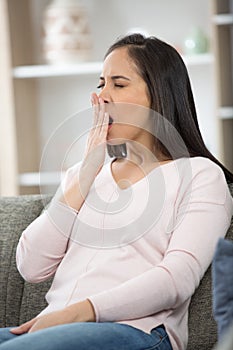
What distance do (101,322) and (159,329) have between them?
0.13 metres

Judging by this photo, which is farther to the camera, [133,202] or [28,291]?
[28,291]

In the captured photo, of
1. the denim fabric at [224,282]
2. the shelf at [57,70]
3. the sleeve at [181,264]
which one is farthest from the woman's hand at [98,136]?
the shelf at [57,70]

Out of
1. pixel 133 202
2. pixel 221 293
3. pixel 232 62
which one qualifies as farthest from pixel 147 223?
pixel 232 62

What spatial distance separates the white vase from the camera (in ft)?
12.7

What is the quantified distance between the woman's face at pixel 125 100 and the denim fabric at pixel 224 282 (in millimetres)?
535

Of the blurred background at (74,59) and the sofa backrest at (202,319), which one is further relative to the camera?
the blurred background at (74,59)

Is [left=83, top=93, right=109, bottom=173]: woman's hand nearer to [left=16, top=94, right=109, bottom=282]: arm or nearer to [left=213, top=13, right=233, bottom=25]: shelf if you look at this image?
[left=16, top=94, right=109, bottom=282]: arm

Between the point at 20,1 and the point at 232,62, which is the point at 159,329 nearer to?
the point at 232,62

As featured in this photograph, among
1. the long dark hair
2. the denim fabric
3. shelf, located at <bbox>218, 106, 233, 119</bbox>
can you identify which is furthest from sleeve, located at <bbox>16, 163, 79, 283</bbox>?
shelf, located at <bbox>218, 106, 233, 119</bbox>

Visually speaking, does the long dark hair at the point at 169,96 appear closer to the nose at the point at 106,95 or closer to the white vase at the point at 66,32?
the nose at the point at 106,95

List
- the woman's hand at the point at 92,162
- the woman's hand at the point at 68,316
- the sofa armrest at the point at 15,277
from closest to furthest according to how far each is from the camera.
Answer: the woman's hand at the point at 68,316 < the woman's hand at the point at 92,162 < the sofa armrest at the point at 15,277

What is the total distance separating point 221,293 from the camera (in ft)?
5.09

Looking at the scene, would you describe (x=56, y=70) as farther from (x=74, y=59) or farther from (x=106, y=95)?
(x=106, y=95)

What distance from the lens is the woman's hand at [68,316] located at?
5.72 feet
